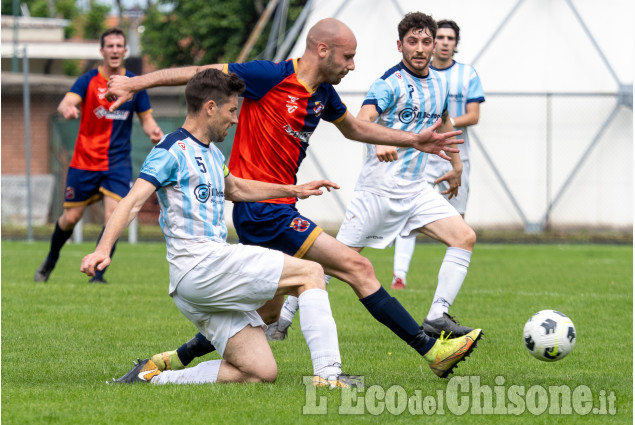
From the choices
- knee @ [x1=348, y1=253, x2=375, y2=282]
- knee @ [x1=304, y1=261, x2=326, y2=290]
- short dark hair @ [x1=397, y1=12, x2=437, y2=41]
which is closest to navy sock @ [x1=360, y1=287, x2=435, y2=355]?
knee @ [x1=348, y1=253, x2=375, y2=282]

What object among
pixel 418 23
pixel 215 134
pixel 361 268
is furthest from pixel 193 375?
pixel 418 23

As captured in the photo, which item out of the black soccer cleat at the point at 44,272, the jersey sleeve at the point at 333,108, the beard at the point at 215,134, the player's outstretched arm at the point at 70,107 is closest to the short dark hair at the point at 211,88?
the beard at the point at 215,134

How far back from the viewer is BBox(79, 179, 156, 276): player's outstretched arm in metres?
4.55

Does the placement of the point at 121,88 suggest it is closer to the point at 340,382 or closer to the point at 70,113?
the point at 340,382

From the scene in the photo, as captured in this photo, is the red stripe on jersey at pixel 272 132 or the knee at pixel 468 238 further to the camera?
the knee at pixel 468 238

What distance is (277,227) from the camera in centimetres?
576

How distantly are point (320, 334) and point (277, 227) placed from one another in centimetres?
88

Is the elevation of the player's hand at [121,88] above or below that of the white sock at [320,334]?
above

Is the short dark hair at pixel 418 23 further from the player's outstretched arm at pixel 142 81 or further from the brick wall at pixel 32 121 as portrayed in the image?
the brick wall at pixel 32 121

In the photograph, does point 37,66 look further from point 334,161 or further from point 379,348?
point 379,348

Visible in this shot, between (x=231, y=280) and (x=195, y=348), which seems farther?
(x=195, y=348)

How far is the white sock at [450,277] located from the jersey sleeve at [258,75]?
73.1 inches

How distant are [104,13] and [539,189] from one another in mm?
28181

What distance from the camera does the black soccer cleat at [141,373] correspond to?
17.7ft
